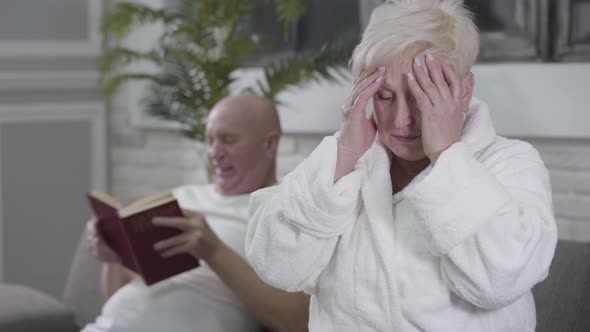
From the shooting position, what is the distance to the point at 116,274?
9.09 ft

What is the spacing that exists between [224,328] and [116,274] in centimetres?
48

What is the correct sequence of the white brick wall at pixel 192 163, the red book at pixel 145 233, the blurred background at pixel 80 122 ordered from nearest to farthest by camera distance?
the red book at pixel 145 233, the white brick wall at pixel 192 163, the blurred background at pixel 80 122

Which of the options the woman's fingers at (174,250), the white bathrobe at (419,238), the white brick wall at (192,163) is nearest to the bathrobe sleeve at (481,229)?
the white bathrobe at (419,238)

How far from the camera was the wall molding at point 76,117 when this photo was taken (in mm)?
4035

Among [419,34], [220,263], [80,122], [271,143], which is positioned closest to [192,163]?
[80,122]

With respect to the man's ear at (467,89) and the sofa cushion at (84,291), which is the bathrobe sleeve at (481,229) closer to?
the man's ear at (467,89)

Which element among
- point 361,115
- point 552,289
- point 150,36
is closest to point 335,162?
point 361,115

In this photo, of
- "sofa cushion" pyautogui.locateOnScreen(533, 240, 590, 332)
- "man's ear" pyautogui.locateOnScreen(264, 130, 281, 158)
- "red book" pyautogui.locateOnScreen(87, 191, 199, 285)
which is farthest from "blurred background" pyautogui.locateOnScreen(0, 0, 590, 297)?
"sofa cushion" pyautogui.locateOnScreen(533, 240, 590, 332)

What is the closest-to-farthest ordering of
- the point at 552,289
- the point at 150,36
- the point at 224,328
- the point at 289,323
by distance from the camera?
the point at 552,289
the point at 289,323
the point at 224,328
the point at 150,36

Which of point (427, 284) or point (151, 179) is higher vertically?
point (427, 284)

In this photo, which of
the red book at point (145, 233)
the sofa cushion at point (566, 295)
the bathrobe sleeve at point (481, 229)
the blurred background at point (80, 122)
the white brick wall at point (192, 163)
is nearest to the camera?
the bathrobe sleeve at point (481, 229)

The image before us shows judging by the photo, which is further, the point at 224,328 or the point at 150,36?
the point at 150,36

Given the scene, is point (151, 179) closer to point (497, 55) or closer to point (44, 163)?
point (44, 163)

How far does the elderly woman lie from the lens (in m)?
1.43
